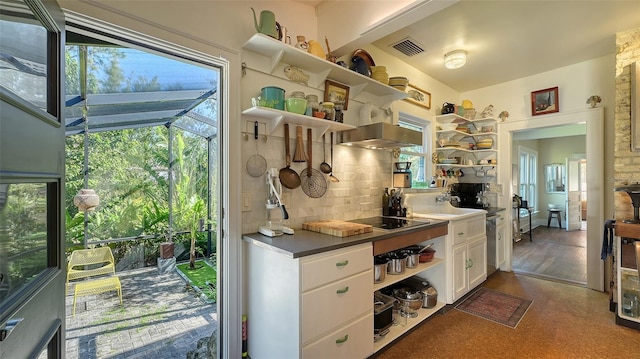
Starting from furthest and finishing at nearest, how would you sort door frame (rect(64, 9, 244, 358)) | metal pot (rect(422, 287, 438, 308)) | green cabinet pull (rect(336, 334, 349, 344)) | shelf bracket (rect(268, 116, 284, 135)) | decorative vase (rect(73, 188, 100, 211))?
decorative vase (rect(73, 188, 100, 211)) < metal pot (rect(422, 287, 438, 308)) < shelf bracket (rect(268, 116, 284, 135)) < door frame (rect(64, 9, 244, 358)) < green cabinet pull (rect(336, 334, 349, 344))

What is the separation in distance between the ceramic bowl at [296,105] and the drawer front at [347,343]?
1.45 meters

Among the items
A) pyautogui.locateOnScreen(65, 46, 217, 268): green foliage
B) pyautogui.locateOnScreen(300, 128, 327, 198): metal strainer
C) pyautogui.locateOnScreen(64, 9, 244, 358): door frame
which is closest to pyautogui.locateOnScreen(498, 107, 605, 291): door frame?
pyautogui.locateOnScreen(300, 128, 327, 198): metal strainer

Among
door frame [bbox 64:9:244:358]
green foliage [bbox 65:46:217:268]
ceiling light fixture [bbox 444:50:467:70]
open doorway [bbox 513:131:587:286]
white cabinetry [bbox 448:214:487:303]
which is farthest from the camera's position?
open doorway [bbox 513:131:587:286]

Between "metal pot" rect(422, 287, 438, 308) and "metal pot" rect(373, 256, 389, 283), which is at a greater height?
"metal pot" rect(373, 256, 389, 283)

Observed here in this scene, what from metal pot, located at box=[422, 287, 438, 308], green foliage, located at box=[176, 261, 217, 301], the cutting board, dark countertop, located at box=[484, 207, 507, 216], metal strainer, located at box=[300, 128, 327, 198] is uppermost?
metal strainer, located at box=[300, 128, 327, 198]

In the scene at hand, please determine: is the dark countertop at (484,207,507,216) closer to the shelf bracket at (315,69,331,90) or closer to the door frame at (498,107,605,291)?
the door frame at (498,107,605,291)

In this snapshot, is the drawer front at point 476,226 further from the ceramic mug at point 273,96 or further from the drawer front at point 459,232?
the ceramic mug at point 273,96

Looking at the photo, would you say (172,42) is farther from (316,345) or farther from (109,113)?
(109,113)

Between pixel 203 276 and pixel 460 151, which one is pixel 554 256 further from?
pixel 203 276

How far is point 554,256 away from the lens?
452cm

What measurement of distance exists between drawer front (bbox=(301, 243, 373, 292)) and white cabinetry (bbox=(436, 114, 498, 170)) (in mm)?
2476

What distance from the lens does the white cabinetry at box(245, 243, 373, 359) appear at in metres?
1.47

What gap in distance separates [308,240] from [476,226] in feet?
7.39

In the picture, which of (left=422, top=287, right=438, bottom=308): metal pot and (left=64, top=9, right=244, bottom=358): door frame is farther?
(left=422, top=287, right=438, bottom=308): metal pot
